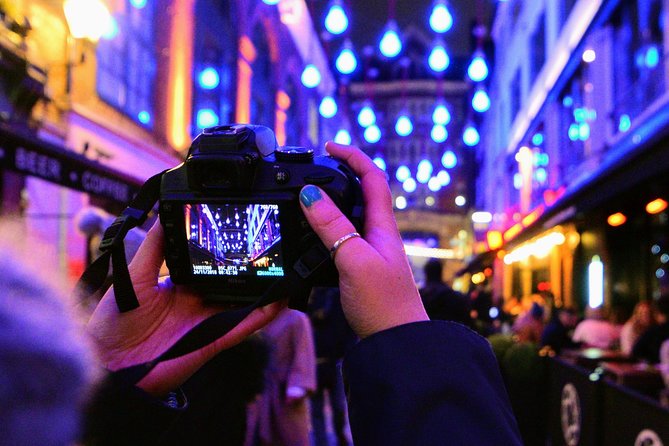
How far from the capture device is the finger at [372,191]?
1314 mm

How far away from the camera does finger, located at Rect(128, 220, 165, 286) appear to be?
61.4 inches

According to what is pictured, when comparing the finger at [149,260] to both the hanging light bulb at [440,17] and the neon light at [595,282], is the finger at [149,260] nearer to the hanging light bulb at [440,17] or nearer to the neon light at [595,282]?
the hanging light bulb at [440,17]

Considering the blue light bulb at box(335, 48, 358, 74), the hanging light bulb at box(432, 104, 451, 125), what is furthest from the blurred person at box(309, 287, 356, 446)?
the hanging light bulb at box(432, 104, 451, 125)

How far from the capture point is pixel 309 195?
4.53 ft

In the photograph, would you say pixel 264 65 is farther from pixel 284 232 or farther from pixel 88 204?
pixel 284 232

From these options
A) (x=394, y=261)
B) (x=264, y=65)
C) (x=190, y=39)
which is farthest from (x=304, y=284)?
(x=264, y=65)

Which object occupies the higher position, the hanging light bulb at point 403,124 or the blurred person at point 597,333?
the hanging light bulb at point 403,124

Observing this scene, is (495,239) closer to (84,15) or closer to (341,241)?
(84,15)

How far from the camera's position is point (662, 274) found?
40.4ft

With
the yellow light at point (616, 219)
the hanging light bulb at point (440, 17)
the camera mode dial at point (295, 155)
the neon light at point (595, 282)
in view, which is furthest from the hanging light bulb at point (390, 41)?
the camera mode dial at point (295, 155)

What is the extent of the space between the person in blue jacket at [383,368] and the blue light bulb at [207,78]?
17.2 metres

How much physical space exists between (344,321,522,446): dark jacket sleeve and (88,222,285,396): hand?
39 centimetres

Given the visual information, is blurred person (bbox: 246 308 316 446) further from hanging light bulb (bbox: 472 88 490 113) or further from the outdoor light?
hanging light bulb (bbox: 472 88 490 113)

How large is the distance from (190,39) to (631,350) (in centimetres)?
1263
